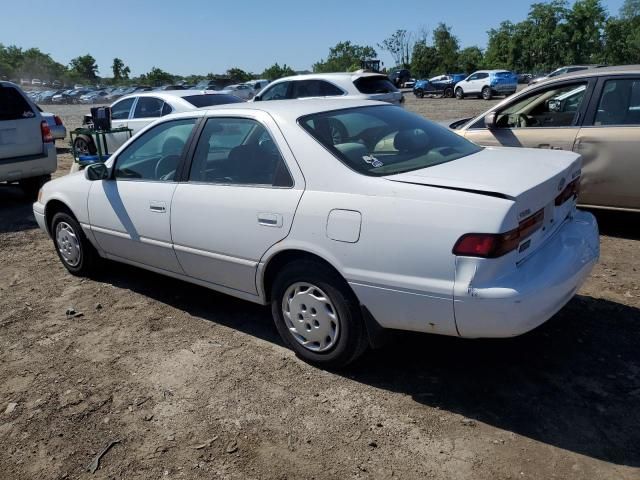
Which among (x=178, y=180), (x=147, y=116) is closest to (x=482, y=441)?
(x=178, y=180)

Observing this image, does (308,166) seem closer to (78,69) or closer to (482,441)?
(482,441)

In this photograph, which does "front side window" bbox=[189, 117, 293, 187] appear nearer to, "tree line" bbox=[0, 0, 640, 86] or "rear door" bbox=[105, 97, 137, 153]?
"rear door" bbox=[105, 97, 137, 153]

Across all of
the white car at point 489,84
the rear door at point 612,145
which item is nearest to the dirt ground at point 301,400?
the rear door at point 612,145

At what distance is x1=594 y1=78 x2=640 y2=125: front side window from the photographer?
538 centimetres

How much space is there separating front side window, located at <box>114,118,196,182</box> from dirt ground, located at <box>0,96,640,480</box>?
3.62 ft

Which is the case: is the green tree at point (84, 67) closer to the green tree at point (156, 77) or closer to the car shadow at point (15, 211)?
the green tree at point (156, 77)

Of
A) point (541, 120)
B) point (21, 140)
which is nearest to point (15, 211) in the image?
point (21, 140)

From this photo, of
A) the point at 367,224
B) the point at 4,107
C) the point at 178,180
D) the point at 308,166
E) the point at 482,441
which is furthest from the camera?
the point at 4,107

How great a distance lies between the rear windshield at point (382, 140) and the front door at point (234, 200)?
302 mm

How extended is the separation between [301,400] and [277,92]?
10787mm

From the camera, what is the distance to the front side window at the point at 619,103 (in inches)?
212

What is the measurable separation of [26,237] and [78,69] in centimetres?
12956

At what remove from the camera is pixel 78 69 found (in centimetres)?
12144

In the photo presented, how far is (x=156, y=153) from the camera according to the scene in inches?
176
